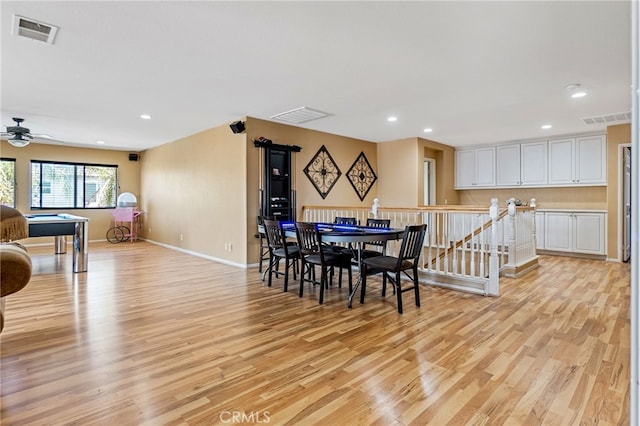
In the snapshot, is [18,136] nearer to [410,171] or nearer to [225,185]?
[225,185]

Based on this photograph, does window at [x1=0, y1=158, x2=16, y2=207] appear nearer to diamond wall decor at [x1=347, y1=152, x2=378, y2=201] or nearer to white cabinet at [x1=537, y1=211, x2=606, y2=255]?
diamond wall decor at [x1=347, y1=152, x2=378, y2=201]

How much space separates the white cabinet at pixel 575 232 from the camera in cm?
625

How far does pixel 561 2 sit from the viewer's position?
2.36 metres

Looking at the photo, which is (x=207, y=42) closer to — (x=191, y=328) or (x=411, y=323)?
(x=191, y=328)

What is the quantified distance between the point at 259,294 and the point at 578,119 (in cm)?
577

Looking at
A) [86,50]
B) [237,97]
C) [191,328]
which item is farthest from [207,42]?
[191,328]

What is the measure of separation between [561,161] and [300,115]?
5.41 meters

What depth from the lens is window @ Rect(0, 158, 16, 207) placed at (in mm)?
7672

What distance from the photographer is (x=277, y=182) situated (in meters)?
6.00

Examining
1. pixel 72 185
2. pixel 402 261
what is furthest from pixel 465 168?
pixel 72 185

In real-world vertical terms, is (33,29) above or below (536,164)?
above

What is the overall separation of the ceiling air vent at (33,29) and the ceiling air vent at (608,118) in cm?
706
